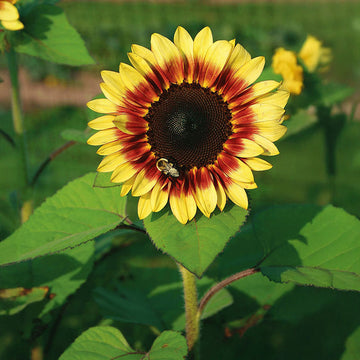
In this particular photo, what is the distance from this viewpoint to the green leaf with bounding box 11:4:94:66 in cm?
110

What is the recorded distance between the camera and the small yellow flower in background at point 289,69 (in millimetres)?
1450

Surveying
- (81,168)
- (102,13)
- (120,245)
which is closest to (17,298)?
(120,245)

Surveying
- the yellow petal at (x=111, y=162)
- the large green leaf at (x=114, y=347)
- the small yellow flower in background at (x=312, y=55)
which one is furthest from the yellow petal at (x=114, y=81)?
the small yellow flower in background at (x=312, y=55)

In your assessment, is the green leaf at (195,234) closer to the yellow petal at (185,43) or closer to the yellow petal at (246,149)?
the yellow petal at (246,149)

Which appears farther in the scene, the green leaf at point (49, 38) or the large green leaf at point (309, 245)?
the green leaf at point (49, 38)

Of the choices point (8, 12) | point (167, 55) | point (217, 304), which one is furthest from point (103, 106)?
point (217, 304)

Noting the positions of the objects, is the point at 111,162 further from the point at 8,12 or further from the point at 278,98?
the point at 8,12

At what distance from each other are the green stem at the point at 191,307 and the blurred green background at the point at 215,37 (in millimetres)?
195

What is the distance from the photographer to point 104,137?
33.2 inches

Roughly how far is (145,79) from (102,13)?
8196 mm

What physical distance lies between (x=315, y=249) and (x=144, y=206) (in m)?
0.35

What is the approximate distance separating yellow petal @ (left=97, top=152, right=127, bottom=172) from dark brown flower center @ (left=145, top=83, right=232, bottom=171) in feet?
0.21

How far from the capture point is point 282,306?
124 centimetres

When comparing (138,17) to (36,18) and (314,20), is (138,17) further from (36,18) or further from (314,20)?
(36,18)
